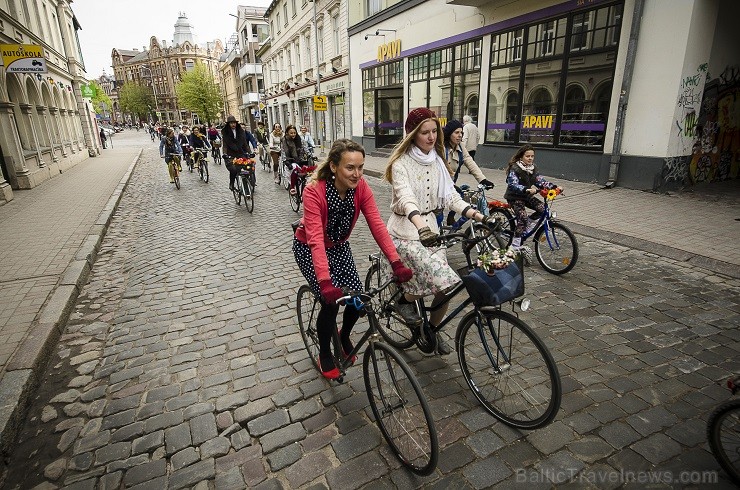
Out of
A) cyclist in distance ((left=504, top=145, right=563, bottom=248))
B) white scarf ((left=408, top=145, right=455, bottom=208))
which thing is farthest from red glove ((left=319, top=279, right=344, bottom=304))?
cyclist in distance ((left=504, top=145, right=563, bottom=248))

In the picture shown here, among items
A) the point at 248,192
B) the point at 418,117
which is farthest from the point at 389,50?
the point at 418,117

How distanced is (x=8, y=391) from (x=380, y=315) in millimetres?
3007

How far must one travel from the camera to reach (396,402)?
2.52 meters

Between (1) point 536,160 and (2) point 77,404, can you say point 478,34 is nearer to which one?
(1) point 536,160

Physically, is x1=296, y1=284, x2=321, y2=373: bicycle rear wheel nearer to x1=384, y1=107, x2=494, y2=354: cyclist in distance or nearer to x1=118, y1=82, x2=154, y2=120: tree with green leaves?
x1=384, y1=107, x2=494, y2=354: cyclist in distance

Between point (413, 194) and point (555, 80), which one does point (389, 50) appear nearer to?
point (555, 80)

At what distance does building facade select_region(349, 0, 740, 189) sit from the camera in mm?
8617

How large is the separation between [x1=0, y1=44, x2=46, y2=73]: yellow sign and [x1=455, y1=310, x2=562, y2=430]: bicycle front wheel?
44.1 feet

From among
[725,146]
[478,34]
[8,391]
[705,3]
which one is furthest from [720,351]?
[478,34]

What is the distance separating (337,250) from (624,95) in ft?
31.2

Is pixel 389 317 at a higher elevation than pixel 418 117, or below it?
below

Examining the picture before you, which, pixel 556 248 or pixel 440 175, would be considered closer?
pixel 440 175

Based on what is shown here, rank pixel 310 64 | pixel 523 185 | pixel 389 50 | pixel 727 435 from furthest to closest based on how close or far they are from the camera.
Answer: pixel 310 64, pixel 389 50, pixel 523 185, pixel 727 435

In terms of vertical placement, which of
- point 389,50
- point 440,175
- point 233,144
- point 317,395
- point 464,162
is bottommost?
point 317,395
